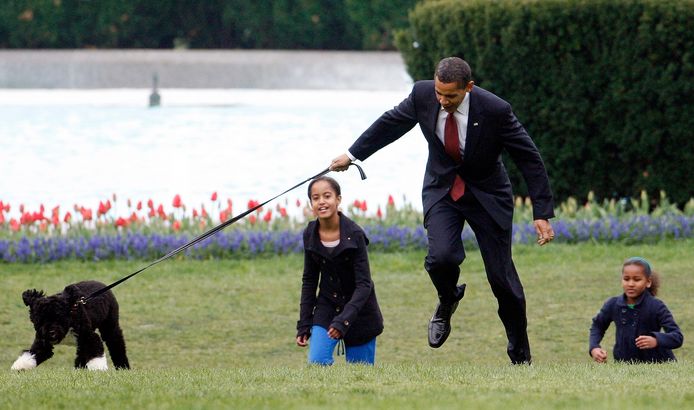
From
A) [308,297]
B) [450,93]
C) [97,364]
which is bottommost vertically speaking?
[97,364]

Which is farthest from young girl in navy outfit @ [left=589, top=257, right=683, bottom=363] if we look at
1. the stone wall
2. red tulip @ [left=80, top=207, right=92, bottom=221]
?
the stone wall

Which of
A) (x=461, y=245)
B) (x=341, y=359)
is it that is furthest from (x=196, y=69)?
(x=461, y=245)

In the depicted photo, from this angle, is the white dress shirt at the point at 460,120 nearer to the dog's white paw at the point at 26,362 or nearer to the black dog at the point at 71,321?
the black dog at the point at 71,321

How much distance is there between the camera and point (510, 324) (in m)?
8.02

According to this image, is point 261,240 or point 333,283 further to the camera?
point 261,240

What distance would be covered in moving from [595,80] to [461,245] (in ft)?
23.4

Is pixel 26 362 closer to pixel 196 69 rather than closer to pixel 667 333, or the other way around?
pixel 667 333

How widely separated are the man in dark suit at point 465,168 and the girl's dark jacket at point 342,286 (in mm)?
450

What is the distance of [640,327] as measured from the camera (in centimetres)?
831

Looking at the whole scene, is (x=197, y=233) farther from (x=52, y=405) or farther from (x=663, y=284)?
(x=52, y=405)

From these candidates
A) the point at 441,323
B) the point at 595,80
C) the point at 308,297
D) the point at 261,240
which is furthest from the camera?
the point at 595,80

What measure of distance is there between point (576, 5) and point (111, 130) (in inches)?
583

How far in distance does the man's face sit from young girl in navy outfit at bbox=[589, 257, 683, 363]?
1642 millimetres

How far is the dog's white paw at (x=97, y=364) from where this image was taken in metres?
8.00
